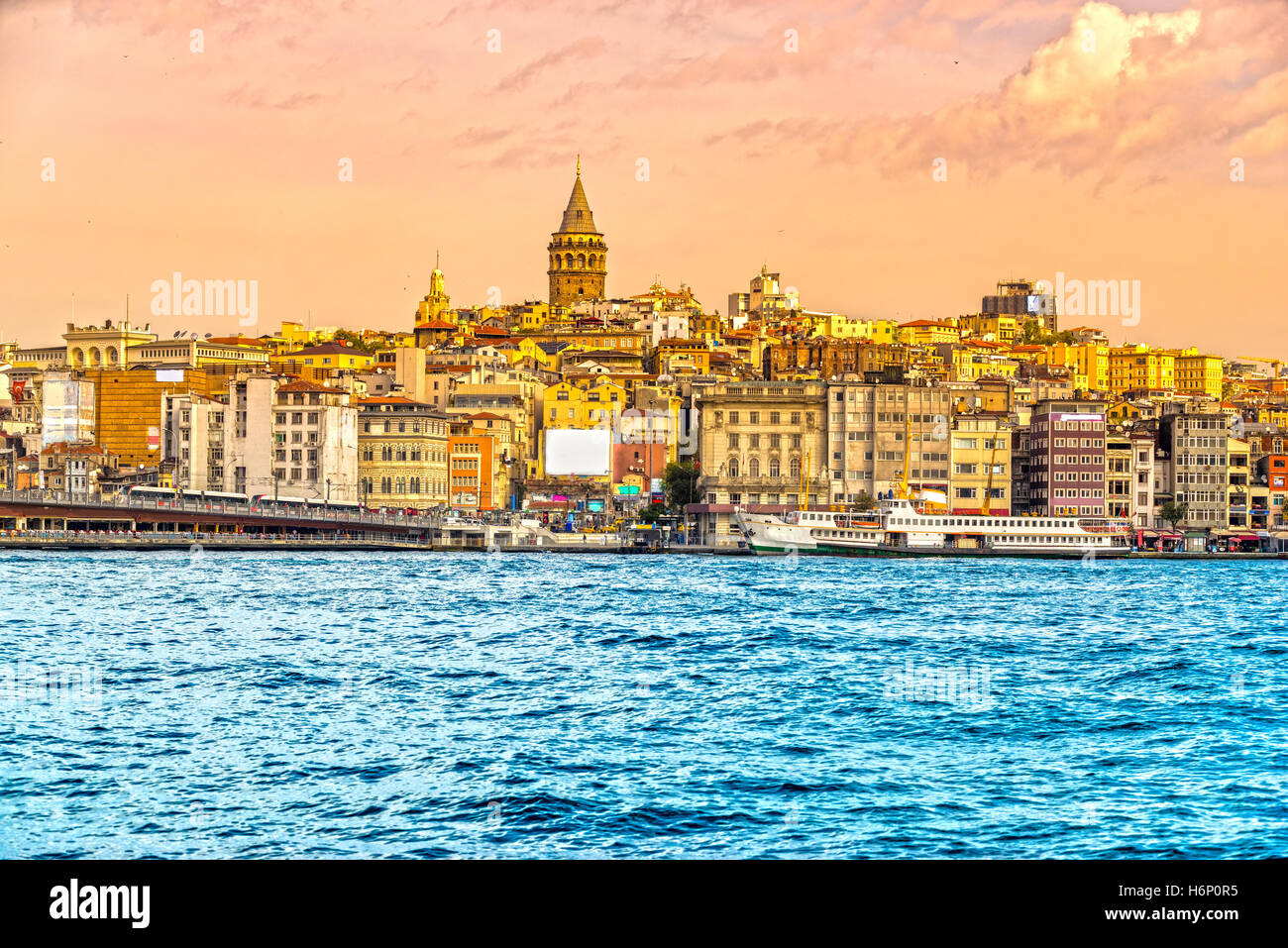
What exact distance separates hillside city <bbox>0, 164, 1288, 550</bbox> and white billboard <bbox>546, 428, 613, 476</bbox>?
0.43 ft

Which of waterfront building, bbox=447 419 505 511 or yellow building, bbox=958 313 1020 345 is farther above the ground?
yellow building, bbox=958 313 1020 345

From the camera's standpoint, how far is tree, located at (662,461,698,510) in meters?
95.9

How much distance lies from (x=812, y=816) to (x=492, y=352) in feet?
370

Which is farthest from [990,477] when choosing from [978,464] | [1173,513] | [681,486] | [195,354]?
[195,354]

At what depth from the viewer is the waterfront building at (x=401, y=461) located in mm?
99250

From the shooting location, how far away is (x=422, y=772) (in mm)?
13883

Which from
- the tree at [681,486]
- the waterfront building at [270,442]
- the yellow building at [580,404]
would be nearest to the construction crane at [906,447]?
the tree at [681,486]

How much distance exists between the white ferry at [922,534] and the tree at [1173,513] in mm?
8363

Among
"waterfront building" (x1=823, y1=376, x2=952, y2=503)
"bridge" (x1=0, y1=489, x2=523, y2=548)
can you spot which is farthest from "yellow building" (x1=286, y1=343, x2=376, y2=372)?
"waterfront building" (x1=823, y1=376, x2=952, y2=503)

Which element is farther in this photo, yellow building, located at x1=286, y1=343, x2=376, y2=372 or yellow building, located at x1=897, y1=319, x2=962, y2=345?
yellow building, located at x1=897, y1=319, x2=962, y2=345

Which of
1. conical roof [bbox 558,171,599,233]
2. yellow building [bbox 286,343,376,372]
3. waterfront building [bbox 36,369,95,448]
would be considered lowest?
waterfront building [bbox 36,369,95,448]

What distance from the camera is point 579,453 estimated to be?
10475 centimetres

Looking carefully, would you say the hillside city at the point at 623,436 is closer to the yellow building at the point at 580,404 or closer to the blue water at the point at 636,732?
the yellow building at the point at 580,404

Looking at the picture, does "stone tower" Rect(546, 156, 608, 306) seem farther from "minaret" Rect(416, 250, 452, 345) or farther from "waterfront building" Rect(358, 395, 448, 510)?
"waterfront building" Rect(358, 395, 448, 510)
